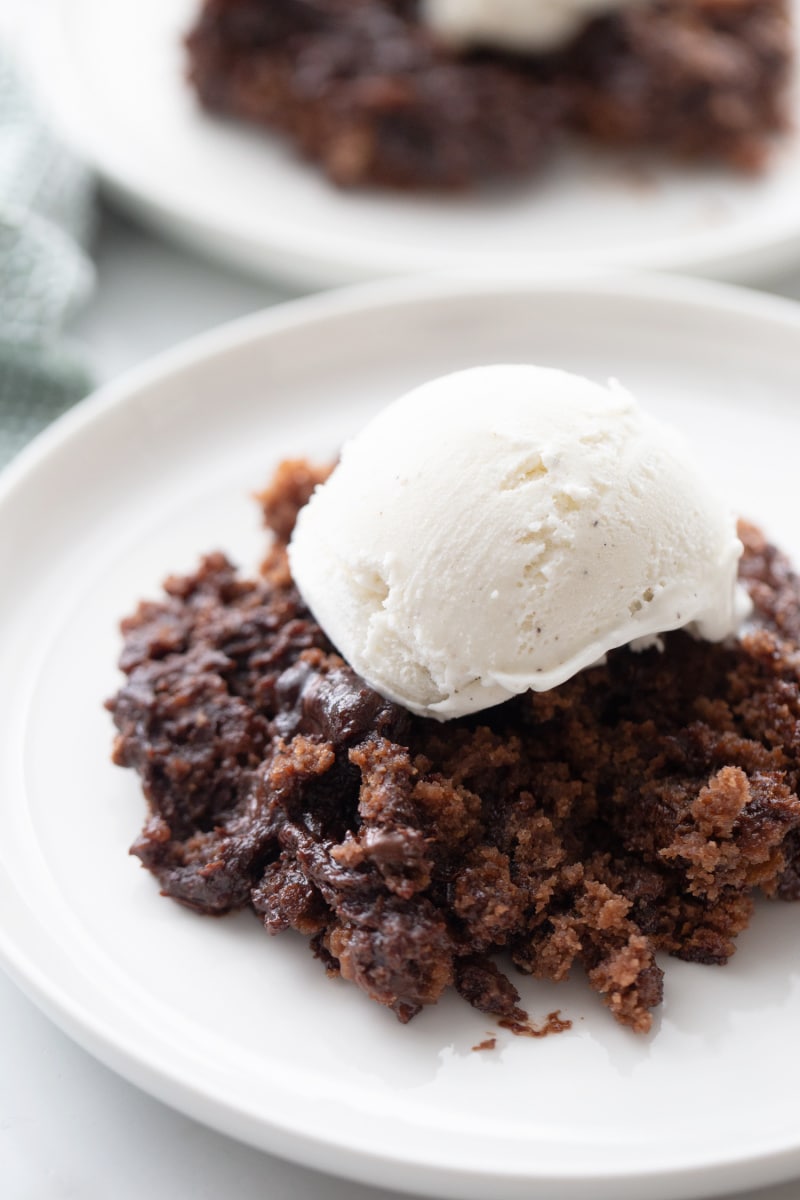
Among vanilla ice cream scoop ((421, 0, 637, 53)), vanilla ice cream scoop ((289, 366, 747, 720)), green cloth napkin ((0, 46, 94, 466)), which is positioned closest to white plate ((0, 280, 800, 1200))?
green cloth napkin ((0, 46, 94, 466))

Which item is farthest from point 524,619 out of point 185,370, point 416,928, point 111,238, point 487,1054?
point 111,238

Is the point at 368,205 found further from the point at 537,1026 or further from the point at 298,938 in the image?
the point at 537,1026

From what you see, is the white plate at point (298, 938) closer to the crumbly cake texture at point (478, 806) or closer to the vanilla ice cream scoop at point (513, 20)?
the crumbly cake texture at point (478, 806)

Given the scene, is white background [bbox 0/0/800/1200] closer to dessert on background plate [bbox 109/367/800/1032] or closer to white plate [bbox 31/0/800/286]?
dessert on background plate [bbox 109/367/800/1032]

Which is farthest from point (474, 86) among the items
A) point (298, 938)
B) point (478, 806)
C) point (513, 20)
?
point (298, 938)

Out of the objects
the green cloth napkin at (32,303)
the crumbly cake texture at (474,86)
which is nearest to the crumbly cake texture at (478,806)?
the green cloth napkin at (32,303)
